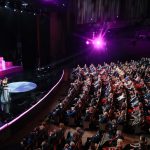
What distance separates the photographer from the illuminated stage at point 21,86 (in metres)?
12.4

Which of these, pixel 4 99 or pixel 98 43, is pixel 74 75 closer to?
pixel 98 43

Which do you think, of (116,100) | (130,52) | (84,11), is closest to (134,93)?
(116,100)

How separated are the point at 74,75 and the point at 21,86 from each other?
4.39m

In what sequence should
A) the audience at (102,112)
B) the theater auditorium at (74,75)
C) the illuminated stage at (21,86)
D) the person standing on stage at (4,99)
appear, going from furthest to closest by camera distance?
1. the illuminated stage at (21,86)
2. the person standing on stage at (4,99)
3. the theater auditorium at (74,75)
4. the audience at (102,112)

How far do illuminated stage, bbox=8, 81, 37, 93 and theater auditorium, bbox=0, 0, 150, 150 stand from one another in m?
0.05

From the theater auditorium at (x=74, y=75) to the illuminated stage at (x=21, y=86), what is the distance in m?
0.05

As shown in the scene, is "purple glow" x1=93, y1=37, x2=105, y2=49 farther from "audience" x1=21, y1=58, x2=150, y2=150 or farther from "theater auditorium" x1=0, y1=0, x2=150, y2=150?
"audience" x1=21, y1=58, x2=150, y2=150

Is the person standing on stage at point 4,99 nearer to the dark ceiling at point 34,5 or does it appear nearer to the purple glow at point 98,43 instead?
the dark ceiling at point 34,5

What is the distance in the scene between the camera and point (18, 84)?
1380cm

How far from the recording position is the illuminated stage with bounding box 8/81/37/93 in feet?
→ 40.7

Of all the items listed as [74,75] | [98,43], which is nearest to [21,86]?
[74,75]

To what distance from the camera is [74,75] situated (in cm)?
1677

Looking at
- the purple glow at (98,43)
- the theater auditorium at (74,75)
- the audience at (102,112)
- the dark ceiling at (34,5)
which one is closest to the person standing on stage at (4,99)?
the theater auditorium at (74,75)

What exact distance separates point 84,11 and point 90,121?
39.3ft
